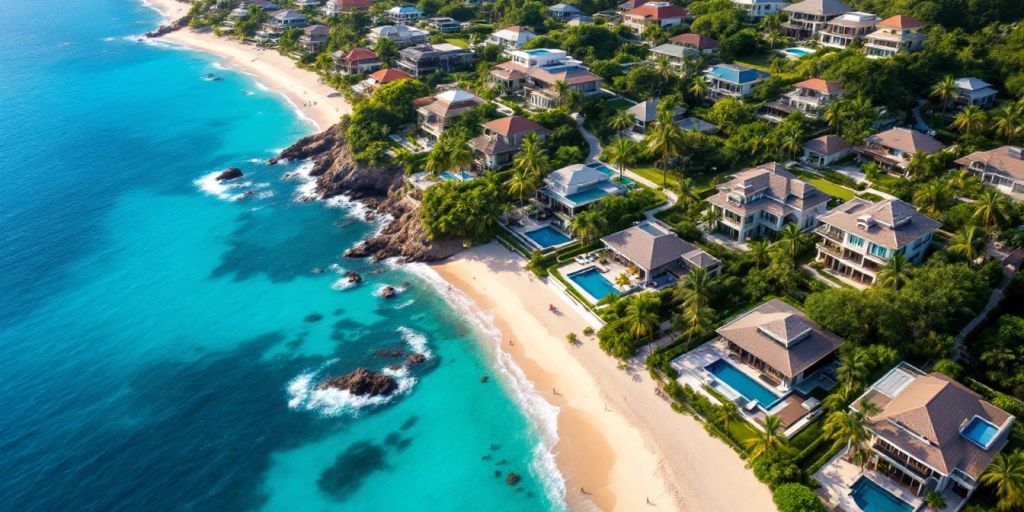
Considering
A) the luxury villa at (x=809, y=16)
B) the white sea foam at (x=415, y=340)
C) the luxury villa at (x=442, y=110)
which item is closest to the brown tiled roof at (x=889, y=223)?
the white sea foam at (x=415, y=340)

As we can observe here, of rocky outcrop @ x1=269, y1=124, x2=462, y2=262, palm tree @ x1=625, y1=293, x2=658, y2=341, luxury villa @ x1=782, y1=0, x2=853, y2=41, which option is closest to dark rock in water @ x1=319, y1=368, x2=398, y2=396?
rocky outcrop @ x1=269, y1=124, x2=462, y2=262

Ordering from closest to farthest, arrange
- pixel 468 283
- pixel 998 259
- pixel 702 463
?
pixel 702 463
pixel 998 259
pixel 468 283

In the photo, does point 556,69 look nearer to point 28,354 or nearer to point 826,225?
point 826,225

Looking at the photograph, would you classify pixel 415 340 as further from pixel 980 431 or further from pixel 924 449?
pixel 980 431

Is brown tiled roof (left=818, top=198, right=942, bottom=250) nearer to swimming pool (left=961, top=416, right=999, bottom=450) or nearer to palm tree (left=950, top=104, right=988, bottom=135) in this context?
swimming pool (left=961, top=416, right=999, bottom=450)

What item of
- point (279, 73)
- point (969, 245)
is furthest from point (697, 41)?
point (279, 73)

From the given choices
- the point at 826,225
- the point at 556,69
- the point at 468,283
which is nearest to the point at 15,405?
the point at 468,283
